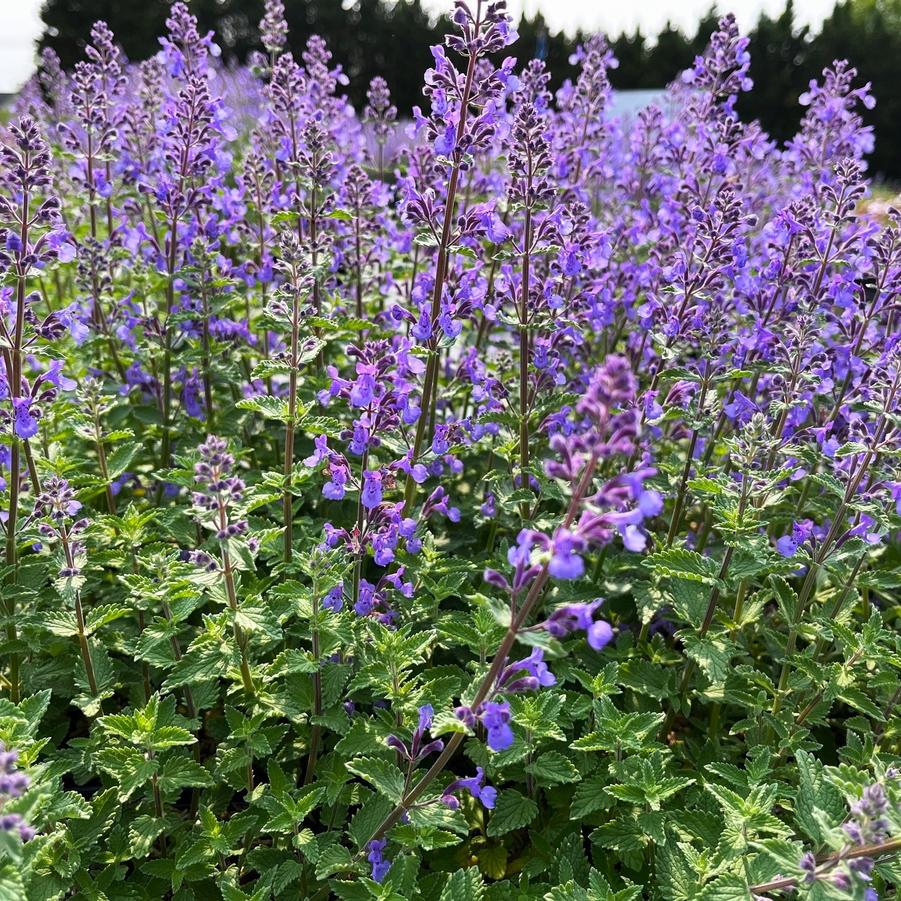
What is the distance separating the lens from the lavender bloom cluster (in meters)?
3.19

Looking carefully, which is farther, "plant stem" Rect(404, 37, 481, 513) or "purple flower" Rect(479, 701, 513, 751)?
"plant stem" Rect(404, 37, 481, 513)

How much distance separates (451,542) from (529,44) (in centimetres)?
3375

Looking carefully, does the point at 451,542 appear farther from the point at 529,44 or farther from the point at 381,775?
the point at 529,44

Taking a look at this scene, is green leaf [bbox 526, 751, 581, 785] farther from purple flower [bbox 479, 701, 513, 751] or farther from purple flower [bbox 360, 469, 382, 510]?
purple flower [bbox 360, 469, 382, 510]

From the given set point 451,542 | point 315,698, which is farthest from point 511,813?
point 451,542

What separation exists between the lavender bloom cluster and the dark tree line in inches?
1130

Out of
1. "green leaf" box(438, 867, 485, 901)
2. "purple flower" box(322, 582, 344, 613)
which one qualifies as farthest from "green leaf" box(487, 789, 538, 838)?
"purple flower" box(322, 582, 344, 613)

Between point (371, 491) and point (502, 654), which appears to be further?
point (371, 491)

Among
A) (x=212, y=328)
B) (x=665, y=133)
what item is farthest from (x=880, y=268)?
(x=212, y=328)

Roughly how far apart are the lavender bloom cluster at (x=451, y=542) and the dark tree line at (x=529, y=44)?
28703 millimetres

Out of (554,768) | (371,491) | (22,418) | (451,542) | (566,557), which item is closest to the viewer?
(566,557)

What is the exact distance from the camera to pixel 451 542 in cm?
521

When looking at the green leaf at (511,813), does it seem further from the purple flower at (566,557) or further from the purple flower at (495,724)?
the purple flower at (566,557)

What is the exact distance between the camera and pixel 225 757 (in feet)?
11.7
